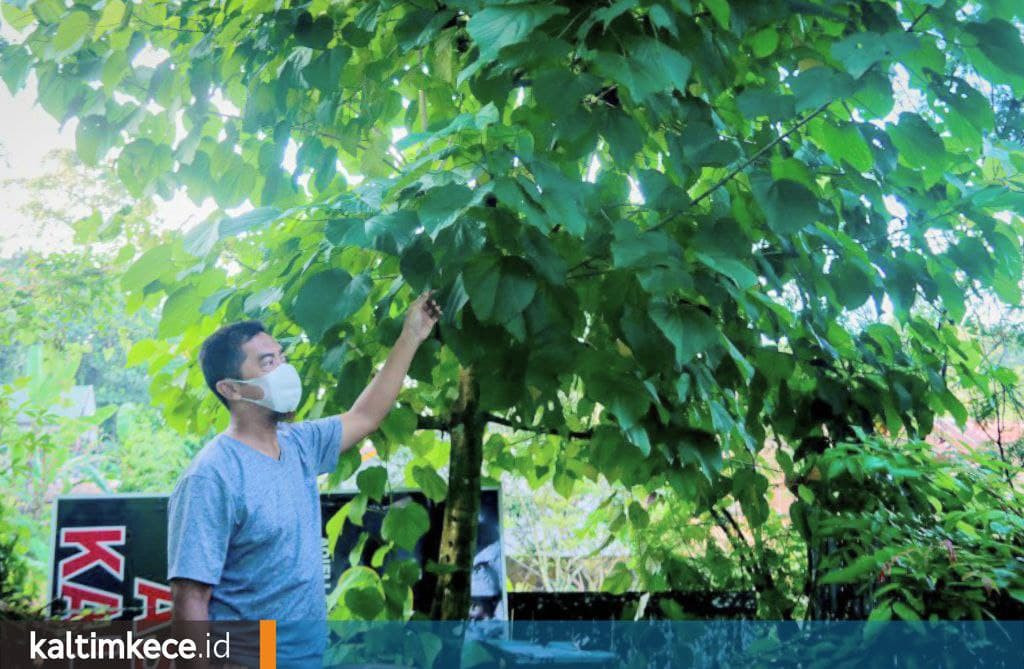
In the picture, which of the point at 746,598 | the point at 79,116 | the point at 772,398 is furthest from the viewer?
the point at 746,598

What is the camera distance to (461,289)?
1.27 metres

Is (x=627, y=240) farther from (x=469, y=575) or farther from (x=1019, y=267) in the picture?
(x=469, y=575)

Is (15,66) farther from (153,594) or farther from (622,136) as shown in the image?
(153,594)

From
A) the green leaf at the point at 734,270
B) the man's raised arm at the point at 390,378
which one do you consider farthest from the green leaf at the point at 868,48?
the man's raised arm at the point at 390,378

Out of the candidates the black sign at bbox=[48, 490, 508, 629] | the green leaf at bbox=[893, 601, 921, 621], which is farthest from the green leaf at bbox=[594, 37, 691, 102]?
the black sign at bbox=[48, 490, 508, 629]

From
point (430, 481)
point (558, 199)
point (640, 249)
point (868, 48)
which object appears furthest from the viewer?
point (430, 481)

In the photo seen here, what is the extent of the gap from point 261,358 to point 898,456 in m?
0.90

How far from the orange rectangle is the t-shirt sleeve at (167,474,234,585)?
0.35 feet

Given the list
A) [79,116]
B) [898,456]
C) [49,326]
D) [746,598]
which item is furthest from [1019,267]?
[49,326]

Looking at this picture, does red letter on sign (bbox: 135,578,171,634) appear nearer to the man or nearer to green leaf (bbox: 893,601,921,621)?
the man

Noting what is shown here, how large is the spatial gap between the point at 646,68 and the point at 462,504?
3.33ft

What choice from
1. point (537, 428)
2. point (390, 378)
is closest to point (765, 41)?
point (390, 378)

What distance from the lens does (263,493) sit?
51.5 inches

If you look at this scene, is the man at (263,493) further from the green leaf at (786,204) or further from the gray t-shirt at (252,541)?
the green leaf at (786,204)
